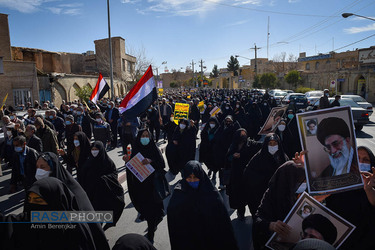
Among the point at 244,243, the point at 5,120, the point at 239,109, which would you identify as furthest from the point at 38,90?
the point at 244,243

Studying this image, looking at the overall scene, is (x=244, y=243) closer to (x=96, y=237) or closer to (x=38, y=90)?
(x=96, y=237)

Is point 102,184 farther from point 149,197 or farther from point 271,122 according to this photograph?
point 271,122

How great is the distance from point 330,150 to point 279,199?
0.76m

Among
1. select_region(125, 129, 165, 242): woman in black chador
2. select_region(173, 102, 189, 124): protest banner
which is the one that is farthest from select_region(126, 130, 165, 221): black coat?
select_region(173, 102, 189, 124): protest banner

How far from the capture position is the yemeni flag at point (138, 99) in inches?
275

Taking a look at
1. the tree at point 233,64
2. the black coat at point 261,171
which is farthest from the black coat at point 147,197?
the tree at point 233,64

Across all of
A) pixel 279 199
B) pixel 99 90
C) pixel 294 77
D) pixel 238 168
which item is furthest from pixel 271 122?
pixel 294 77

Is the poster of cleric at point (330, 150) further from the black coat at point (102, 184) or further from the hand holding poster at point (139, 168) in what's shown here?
the black coat at point (102, 184)

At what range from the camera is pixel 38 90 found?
22.3 meters

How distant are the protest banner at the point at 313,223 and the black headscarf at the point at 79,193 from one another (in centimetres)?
155

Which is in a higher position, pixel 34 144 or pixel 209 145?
pixel 34 144

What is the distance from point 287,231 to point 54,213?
6.50 ft

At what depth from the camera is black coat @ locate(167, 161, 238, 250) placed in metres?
2.74

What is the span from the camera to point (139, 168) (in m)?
4.31
